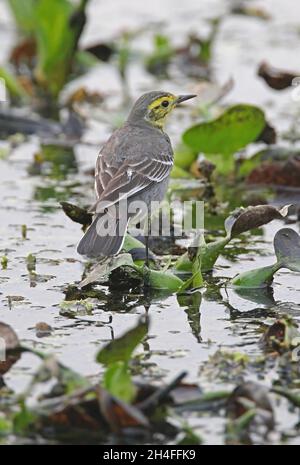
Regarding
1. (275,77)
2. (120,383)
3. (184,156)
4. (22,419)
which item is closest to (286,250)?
(120,383)

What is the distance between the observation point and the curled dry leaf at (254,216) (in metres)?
8.02

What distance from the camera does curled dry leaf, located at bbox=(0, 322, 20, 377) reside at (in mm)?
6387

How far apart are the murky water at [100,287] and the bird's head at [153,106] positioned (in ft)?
3.38

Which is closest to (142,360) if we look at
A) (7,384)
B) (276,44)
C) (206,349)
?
(206,349)

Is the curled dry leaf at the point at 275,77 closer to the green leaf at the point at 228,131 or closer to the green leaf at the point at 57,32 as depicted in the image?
the green leaf at the point at 228,131

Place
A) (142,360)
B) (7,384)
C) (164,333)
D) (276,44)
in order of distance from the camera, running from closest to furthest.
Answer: (7,384), (142,360), (164,333), (276,44)

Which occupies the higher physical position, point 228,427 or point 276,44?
point 276,44

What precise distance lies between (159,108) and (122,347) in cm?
410

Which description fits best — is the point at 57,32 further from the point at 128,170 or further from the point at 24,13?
the point at 128,170

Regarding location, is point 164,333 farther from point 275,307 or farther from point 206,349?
point 275,307

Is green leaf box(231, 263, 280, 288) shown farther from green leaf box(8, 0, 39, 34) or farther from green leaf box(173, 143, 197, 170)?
green leaf box(8, 0, 39, 34)
